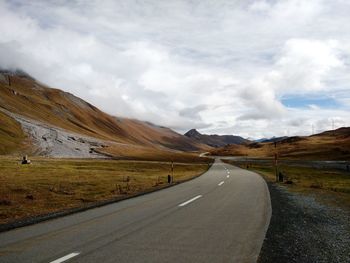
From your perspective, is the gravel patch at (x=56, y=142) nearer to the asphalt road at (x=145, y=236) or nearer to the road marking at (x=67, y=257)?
the asphalt road at (x=145, y=236)

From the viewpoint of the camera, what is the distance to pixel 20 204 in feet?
60.4

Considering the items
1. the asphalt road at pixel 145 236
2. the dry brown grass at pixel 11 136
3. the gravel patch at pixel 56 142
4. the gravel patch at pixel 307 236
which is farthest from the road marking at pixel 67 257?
the gravel patch at pixel 56 142

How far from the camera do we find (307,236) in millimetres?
10250

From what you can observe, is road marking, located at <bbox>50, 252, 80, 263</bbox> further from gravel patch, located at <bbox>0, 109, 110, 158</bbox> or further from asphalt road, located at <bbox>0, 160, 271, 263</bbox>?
gravel patch, located at <bbox>0, 109, 110, 158</bbox>

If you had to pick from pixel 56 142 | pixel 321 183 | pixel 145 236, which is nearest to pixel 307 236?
pixel 145 236

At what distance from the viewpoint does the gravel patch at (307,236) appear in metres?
8.16

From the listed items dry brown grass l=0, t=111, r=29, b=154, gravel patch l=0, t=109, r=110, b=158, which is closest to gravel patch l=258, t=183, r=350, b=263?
gravel patch l=0, t=109, r=110, b=158

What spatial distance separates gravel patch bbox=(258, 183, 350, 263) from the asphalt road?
361 millimetres

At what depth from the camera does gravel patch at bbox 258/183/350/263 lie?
321 inches

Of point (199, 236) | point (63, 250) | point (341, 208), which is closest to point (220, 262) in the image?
point (199, 236)

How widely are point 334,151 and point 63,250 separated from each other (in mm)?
161920

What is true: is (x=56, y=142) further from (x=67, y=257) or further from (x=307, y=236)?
(x=67, y=257)

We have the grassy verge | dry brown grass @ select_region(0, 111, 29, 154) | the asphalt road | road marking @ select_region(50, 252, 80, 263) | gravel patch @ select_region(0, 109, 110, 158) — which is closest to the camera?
road marking @ select_region(50, 252, 80, 263)

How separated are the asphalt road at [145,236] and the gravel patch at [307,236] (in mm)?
361
